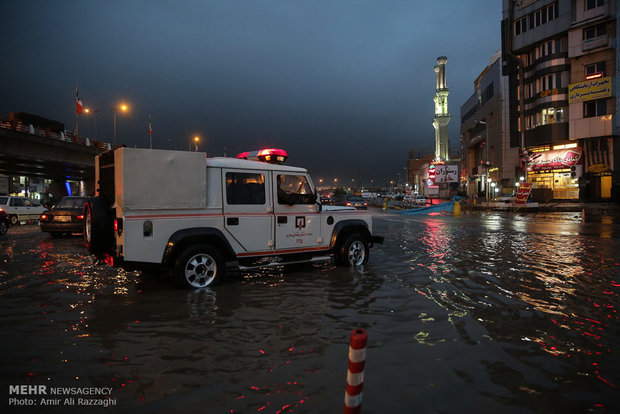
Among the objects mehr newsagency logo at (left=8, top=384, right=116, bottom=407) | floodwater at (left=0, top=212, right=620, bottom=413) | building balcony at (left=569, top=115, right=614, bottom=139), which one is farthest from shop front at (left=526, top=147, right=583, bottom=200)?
mehr newsagency logo at (left=8, top=384, right=116, bottom=407)

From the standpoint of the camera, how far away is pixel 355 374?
2123 mm

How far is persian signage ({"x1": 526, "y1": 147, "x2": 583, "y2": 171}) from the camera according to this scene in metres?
42.1

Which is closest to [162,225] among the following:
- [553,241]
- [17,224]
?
[553,241]

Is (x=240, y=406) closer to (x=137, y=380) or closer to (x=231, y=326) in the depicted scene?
(x=137, y=380)

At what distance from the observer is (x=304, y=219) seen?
300 inches

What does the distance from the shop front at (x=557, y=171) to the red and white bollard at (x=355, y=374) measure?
161 feet

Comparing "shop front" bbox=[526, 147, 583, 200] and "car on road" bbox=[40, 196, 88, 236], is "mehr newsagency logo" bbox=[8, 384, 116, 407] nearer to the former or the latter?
"car on road" bbox=[40, 196, 88, 236]

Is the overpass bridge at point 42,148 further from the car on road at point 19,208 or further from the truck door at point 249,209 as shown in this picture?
the truck door at point 249,209

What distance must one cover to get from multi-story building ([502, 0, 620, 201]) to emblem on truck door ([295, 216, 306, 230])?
43.7m

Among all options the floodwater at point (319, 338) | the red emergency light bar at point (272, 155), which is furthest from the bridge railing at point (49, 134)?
the red emergency light bar at point (272, 155)

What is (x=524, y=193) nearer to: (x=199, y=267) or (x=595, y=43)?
(x=595, y=43)

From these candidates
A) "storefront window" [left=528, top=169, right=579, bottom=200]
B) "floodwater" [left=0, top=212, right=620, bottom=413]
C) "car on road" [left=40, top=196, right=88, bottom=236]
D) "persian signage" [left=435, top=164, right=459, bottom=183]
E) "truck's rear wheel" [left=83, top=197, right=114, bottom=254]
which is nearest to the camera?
"floodwater" [left=0, top=212, right=620, bottom=413]

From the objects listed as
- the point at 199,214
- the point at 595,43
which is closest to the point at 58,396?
the point at 199,214

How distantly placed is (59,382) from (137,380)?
0.66 m
